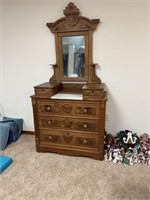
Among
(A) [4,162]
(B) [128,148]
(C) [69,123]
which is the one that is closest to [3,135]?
(A) [4,162]

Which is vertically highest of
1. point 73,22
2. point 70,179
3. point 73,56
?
point 73,22

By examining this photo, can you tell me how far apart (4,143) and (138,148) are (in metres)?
1.92

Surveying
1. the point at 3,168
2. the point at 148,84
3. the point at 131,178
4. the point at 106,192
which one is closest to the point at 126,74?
the point at 148,84

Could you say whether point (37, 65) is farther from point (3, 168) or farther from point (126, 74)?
point (3, 168)

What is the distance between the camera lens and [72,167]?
212 centimetres

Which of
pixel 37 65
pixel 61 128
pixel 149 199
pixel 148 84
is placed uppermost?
pixel 37 65

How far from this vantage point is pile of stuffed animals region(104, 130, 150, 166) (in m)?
2.19

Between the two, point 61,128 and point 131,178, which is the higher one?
point 61,128

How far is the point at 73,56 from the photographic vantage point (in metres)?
2.47

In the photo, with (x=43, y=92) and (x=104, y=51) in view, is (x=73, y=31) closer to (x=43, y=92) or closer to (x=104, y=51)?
(x=104, y=51)

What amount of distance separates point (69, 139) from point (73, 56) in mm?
1159

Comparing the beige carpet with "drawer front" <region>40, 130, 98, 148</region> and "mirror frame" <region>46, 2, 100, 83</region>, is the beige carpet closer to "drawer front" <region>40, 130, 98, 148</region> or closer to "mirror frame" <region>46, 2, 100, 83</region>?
"drawer front" <region>40, 130, 98, 148</region>

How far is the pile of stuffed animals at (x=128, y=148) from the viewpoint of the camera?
86.4 inches

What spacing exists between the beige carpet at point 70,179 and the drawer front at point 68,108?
2.03ft
